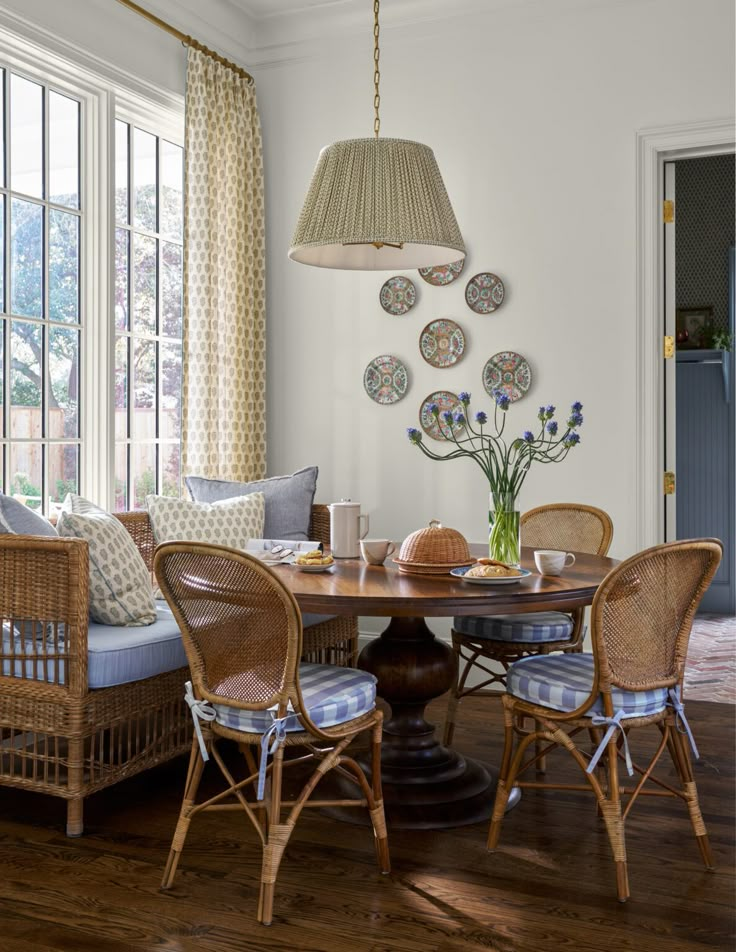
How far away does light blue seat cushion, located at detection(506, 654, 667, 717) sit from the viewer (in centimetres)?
237

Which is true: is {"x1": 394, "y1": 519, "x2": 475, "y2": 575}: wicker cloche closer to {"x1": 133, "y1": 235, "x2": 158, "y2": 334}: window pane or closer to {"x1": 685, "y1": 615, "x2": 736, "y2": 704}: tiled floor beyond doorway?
{"x1": 685, "y1": 615, "x2": 736, "y2": 704}: tiled floor beyond doorway

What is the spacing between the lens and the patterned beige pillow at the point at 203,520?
151 inches

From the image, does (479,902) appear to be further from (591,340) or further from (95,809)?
(591,340)

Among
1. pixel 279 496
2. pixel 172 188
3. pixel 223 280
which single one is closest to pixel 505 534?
pixel 279 496

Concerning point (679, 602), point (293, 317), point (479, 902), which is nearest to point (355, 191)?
point (679, 602)

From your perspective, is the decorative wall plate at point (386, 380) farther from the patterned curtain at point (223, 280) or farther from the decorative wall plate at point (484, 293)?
the patterned curtain at point (223, 280)

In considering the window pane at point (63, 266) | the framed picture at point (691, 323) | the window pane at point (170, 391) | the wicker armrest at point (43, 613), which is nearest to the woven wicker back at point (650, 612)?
the wicker armrest at point (43, 613)

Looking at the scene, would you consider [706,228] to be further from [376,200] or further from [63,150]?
[376,200]

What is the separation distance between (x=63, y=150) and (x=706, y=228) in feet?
14.3

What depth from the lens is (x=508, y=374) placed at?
4.60 metres

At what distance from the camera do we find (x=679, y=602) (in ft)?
7.91

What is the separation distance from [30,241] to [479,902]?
3.00 meters

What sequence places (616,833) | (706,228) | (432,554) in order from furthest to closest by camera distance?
(706,228) < (432,554) < (616,833)

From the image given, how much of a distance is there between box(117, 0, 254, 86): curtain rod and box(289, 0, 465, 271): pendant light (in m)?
1.95
